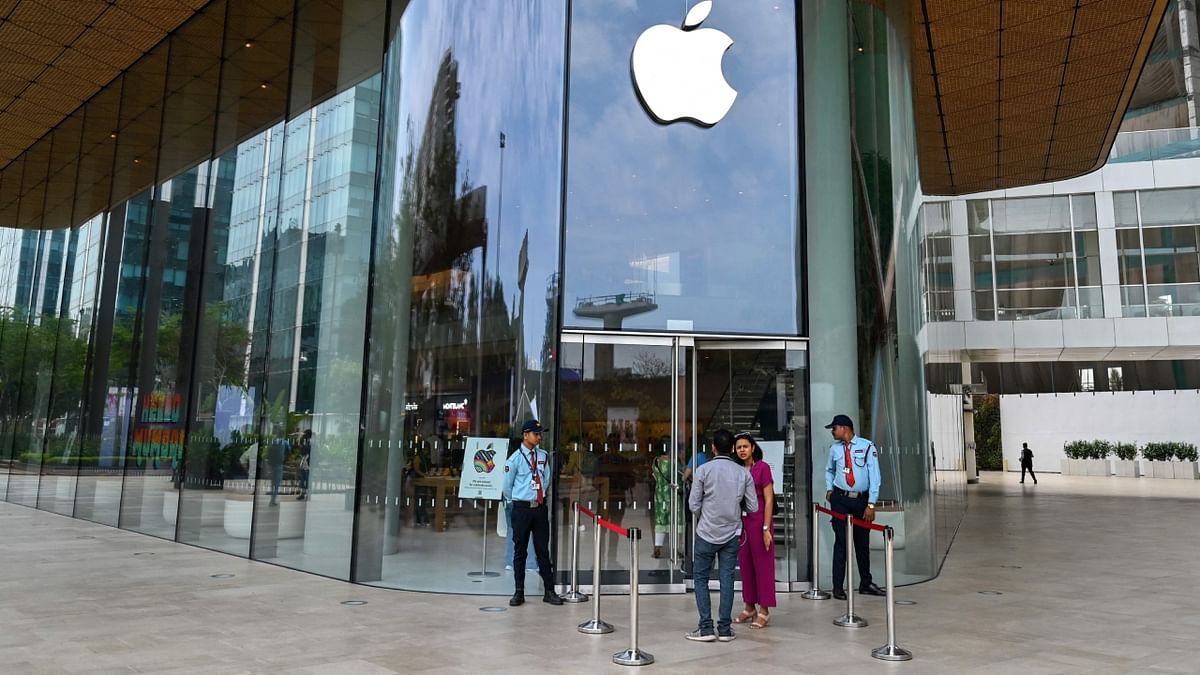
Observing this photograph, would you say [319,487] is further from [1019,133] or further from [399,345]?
[1019,133]

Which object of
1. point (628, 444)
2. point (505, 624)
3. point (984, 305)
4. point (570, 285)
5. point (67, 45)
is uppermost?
point (67, 45)

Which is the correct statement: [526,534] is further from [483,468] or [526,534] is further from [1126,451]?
[1126,451]

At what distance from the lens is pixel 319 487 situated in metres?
9.23

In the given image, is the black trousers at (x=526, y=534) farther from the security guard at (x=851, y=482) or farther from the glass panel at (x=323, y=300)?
the security guard at (x=851, y=482)

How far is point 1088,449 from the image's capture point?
3916 centimetres

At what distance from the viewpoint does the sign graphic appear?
8.25 m

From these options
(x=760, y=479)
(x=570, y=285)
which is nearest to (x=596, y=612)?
(x=760, y=479)

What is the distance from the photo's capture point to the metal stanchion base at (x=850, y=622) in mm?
6609

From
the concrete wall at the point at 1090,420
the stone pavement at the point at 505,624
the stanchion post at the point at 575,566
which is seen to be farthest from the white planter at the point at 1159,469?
the stanchion post at the point at 575,566

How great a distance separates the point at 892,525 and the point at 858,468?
1.46 meters

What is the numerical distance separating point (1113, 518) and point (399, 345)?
1577cm

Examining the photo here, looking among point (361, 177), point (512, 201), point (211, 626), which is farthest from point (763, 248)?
point (211, 626)

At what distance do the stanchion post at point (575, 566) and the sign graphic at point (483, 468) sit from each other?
84cm

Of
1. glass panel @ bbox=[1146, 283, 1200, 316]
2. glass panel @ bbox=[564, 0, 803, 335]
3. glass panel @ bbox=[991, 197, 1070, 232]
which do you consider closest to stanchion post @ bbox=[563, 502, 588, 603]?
glass panel @ bbox=[564, 0, 803, 335]
